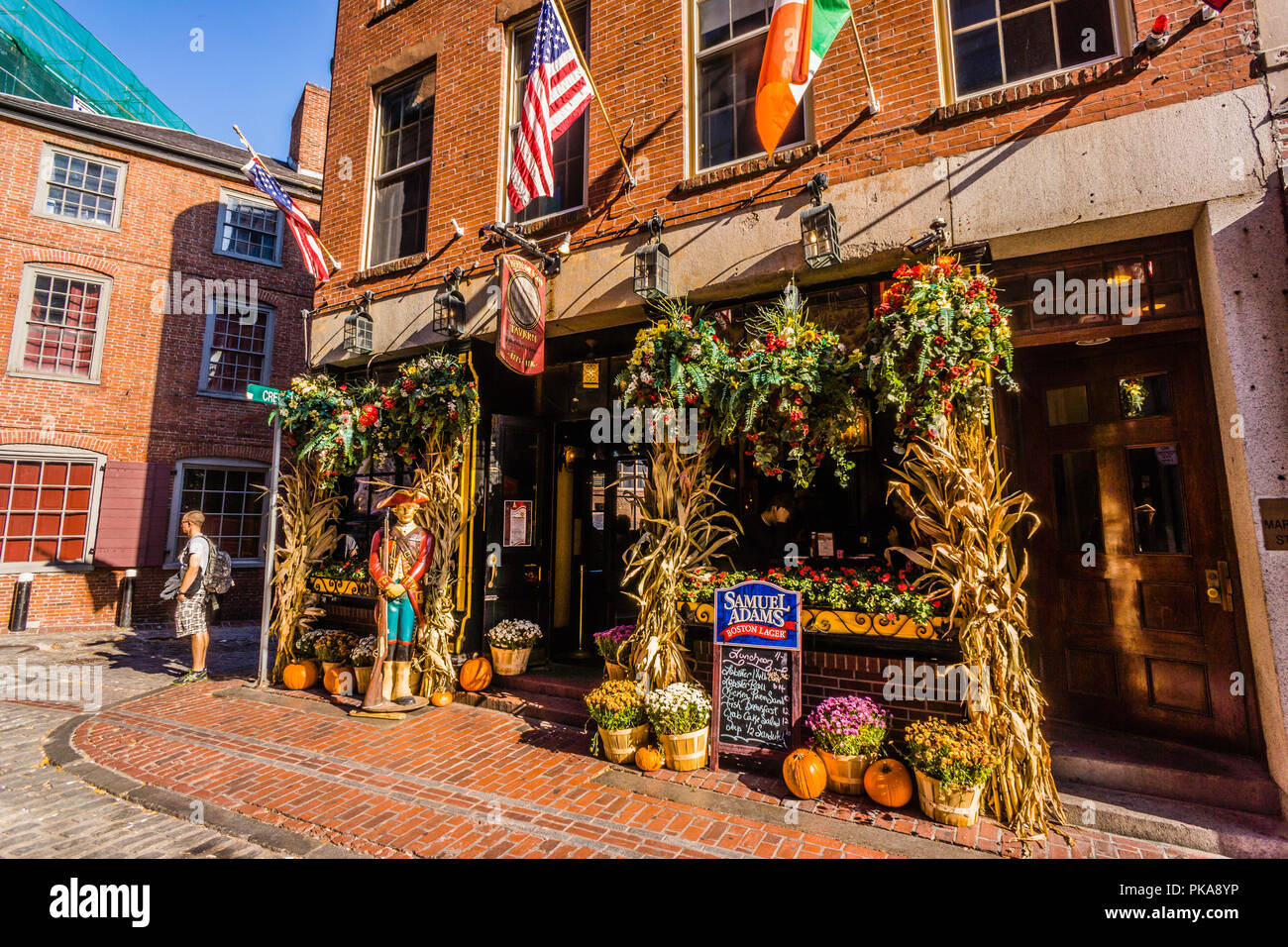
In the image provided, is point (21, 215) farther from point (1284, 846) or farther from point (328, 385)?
point (1284, 846)

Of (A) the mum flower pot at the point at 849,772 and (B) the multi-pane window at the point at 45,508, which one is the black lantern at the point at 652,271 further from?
(B) the multi-pane window at the point at 45,508

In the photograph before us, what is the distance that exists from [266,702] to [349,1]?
10.5 meters

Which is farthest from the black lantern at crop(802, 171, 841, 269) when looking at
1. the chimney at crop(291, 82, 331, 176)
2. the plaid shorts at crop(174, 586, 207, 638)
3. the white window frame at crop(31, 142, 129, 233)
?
the chimney at crop(291, 82, 331, 176)

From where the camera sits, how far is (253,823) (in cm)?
400

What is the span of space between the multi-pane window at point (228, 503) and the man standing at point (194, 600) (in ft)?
21.0

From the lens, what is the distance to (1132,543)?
193 inches

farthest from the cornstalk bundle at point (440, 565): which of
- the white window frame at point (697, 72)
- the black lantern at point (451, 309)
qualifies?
the white window frame at point (697, 72)

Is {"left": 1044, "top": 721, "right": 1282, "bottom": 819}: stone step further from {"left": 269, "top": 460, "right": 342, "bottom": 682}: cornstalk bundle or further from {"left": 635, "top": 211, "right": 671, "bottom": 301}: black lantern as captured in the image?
{"left": 269, "top": 460, "right": 342, "bottom": 682}: cornstalk bundle

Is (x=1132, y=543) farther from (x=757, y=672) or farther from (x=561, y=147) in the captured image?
(x=561, y=147)

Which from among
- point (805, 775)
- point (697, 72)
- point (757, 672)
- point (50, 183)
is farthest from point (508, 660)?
point (50, 183)

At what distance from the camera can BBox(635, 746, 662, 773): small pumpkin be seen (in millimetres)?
4676

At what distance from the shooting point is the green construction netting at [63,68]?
17953mm

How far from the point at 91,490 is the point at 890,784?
15.9 m

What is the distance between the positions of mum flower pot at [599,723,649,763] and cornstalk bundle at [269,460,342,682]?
4.78 meters
